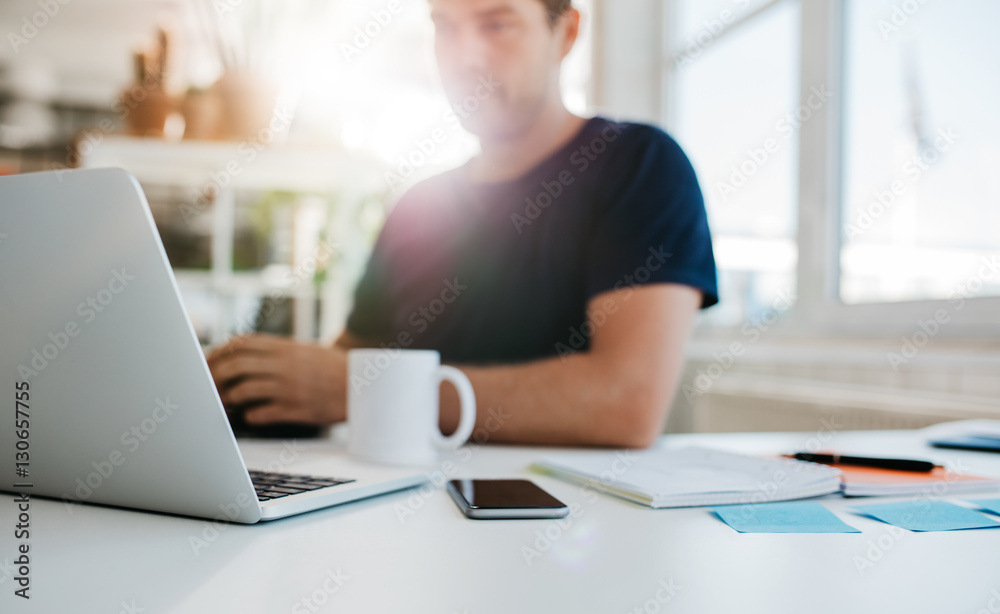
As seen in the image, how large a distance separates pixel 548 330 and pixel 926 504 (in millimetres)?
737

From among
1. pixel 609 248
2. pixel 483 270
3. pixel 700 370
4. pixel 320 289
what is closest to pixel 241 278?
pixel 320 289

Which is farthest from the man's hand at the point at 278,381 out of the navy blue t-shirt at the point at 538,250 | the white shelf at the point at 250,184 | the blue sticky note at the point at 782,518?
the white shelf at the point at 250,184

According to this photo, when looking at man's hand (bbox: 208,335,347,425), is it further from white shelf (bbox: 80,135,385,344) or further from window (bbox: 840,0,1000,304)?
white shelf (bbox: 80,135,385,344)

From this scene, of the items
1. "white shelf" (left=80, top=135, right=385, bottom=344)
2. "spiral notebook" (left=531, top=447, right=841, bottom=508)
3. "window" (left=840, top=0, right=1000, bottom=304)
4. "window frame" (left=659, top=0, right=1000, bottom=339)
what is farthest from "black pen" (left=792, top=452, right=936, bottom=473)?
"white shelf" (left=80, top=135, right=385, bottom=344)

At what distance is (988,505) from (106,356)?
2.23 ft

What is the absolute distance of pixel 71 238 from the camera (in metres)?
0.41

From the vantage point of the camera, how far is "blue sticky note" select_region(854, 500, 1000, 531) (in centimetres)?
54

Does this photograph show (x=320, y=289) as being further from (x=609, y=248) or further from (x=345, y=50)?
(x=609, y=248)

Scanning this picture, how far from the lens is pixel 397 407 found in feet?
2.45

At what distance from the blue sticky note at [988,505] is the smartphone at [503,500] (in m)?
0.35

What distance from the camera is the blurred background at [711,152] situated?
158 cm

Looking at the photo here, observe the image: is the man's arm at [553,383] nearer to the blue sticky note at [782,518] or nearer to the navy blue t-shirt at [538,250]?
the navy blue t-shirt at [538,250]

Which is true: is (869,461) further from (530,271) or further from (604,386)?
(530,271)

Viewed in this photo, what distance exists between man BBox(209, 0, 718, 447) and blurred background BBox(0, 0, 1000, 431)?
0.60 meters
